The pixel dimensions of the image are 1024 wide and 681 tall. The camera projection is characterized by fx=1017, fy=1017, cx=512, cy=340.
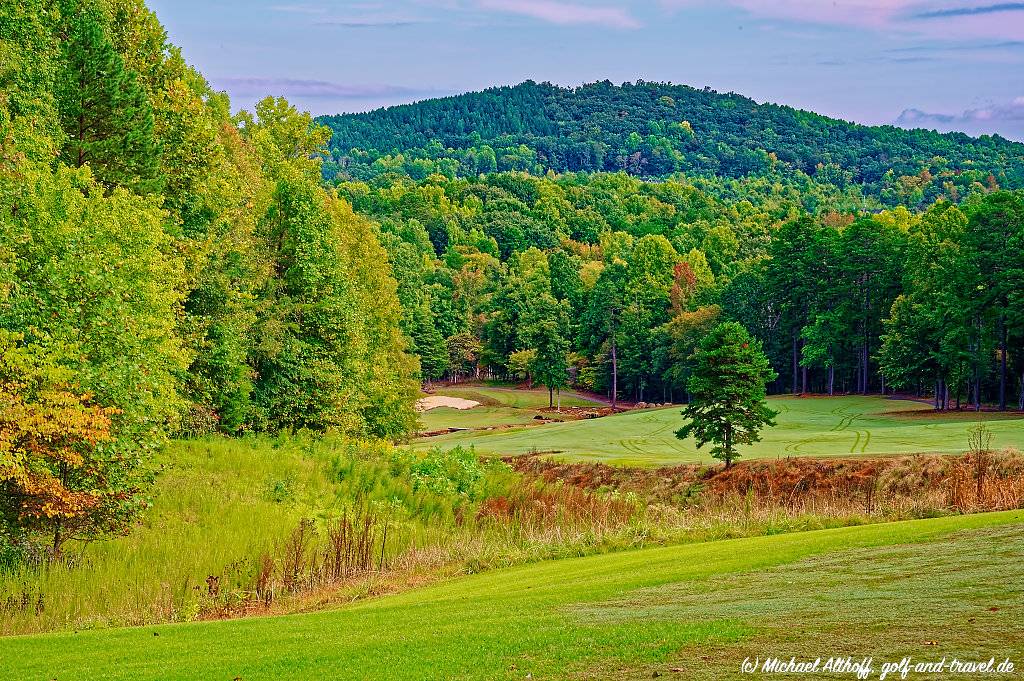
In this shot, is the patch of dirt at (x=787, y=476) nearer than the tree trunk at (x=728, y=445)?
Yes

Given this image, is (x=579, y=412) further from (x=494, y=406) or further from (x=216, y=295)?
(x=216, y=295)

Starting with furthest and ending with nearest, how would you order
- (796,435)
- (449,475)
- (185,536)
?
(796,435), (449,475), (185,536)

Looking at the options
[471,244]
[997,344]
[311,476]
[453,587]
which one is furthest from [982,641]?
[471,244]

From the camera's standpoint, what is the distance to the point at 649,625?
10.9 metres

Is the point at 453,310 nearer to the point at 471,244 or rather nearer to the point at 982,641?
the point at 471,244

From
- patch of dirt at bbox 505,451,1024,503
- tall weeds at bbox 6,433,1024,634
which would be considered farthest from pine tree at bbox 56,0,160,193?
patch of dirt at bbox 505,451,1024,503

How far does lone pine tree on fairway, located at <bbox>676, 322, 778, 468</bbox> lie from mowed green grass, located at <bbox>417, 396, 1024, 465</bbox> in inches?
135

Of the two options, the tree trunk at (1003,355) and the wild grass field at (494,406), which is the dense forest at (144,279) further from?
the tree trunk at (1003,355)

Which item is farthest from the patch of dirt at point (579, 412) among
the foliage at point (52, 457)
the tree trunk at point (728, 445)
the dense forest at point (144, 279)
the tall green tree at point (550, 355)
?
the foliage at point (52, 457)

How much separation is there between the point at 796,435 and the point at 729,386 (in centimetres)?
1686

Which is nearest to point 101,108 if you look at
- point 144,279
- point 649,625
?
point 144,279

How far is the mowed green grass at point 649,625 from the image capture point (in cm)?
939

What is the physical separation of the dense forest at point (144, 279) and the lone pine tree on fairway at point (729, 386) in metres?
15.7

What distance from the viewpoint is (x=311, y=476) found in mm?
31969
